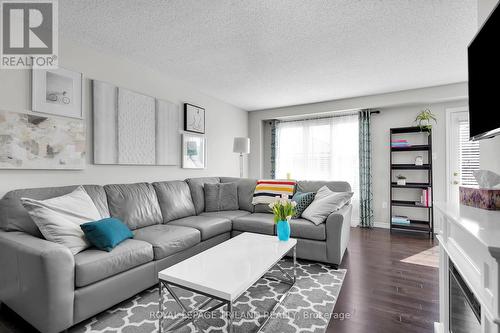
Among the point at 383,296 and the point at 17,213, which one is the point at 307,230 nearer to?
the point at 383,296

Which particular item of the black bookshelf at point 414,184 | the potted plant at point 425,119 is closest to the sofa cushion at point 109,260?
the black bookshelf at point 414,184

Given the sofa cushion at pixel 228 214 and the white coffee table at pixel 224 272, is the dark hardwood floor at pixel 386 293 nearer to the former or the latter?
the white coffee table at pixel 224 272

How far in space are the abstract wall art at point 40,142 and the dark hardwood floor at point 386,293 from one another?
280 centimetres

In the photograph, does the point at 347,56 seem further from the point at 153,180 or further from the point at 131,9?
the point at 153,180

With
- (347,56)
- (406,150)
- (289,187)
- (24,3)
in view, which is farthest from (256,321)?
(406,150)

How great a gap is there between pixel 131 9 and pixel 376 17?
2140mm

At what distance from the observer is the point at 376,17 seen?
224 centimetres

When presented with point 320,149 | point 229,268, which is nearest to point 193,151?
point 320,149

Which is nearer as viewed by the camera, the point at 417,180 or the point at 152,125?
the point at 152,125

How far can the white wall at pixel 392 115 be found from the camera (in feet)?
13.6

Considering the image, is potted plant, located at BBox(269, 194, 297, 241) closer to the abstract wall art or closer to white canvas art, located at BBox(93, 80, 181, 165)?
white canvas art, located at BBox(93, 80, 181, 165)

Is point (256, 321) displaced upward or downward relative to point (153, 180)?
downward

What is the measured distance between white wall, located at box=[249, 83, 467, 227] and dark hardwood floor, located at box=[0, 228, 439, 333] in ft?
4.42

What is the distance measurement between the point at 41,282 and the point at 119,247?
1.74ft
